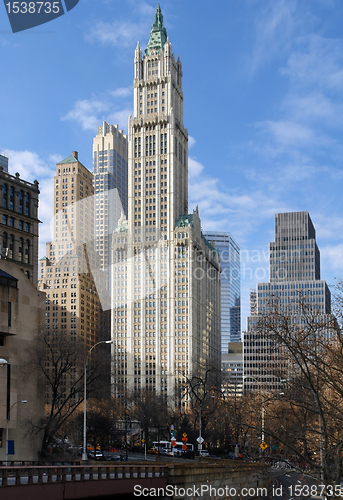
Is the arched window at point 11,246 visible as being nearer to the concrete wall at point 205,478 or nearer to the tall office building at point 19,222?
the tall office building at point 19,222

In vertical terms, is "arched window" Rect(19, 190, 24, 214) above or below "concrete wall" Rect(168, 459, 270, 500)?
Answer: above

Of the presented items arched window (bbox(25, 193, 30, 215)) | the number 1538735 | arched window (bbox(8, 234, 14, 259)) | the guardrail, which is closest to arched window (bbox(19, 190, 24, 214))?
arched window (bbox(25, 193, 30, 215))

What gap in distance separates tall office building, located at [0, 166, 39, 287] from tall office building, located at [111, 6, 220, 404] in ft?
256

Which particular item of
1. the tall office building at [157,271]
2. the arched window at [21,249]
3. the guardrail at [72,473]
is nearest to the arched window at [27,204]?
the arched window at [21,249]

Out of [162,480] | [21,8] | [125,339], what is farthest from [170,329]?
[21,8]

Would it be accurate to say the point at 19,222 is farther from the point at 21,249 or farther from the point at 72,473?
the point at 72,473

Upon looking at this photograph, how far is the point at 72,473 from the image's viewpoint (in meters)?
41.5

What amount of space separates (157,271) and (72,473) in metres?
145

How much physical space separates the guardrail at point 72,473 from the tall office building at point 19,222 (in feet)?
196

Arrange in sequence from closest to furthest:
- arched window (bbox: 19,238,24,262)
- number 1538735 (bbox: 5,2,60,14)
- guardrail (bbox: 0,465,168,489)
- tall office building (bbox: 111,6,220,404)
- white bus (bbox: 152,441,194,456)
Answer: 1. number 1538735 (bbox: 5,2,60,14)
2. guardrail (bbox: 0,465,168,489)
3. white bus (bbox: 152,441,194,456)
4. arched window (bbox: 19,238,24,262)
5. tall office building (bbox: 111,6,220,404)

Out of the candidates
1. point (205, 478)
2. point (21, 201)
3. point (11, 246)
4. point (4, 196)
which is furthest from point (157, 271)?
point (205, 478)

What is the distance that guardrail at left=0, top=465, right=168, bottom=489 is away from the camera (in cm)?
3695

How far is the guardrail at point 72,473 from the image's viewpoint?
121 ft

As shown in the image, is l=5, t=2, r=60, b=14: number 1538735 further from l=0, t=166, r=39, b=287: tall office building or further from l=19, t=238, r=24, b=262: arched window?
l=19, t=238, r=24, b=262: arched window
